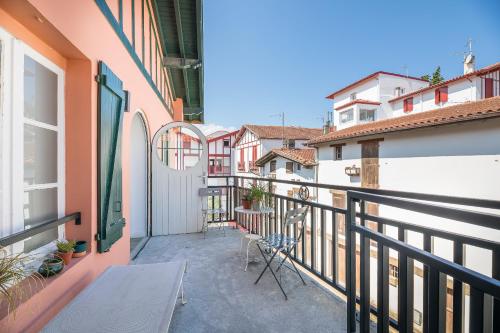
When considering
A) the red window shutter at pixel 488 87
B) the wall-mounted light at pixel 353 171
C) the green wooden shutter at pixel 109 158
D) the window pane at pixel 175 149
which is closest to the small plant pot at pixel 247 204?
the window pane at pixel 175 149

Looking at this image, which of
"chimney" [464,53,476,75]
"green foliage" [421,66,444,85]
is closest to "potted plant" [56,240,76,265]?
"chimney" [464,53,476,75]

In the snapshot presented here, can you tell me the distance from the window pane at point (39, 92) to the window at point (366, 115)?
19235 mm

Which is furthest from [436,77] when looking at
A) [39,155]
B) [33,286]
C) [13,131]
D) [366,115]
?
[33,286]

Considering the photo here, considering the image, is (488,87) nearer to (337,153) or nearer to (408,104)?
(408,104)

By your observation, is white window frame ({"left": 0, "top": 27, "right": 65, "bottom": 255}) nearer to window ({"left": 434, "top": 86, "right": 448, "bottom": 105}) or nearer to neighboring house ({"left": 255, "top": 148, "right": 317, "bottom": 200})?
neighboring house ({"left": 255, "top": 148, "right": 317, "bottom": 200})

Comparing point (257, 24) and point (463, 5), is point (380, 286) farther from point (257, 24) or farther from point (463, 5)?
point (463, 5)

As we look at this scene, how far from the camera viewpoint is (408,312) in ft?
3.84

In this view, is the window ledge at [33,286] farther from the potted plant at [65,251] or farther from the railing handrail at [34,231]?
the railing handrail at [34,231]

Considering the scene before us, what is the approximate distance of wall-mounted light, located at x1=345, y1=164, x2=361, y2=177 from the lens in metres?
11.4

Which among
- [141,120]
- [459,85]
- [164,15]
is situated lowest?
[141,120]

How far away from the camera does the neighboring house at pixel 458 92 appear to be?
13383mm

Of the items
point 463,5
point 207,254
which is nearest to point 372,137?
point 463,5

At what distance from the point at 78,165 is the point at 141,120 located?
227 centimetres

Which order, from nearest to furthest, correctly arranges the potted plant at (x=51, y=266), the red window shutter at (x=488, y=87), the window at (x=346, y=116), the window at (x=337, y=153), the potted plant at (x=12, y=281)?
1. the potted plant at (x=12, y=281)
2. the potted plant at (x=51, y=266)
3. the window at (x=337, y=153)
4. the red window shutter at (x=488, y=87)
5. the window at (x=346, y=116)
